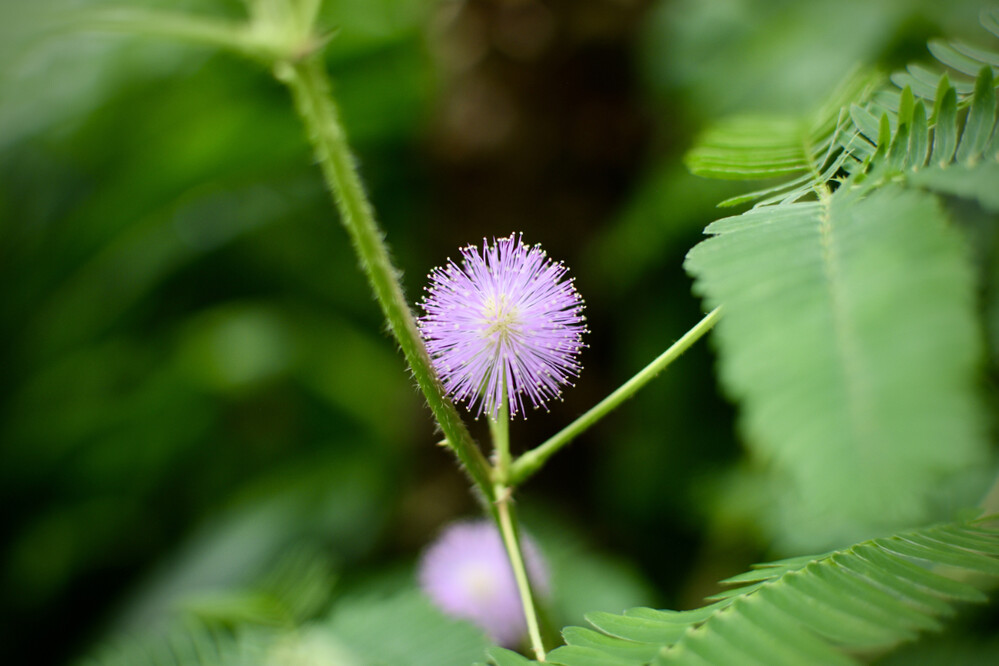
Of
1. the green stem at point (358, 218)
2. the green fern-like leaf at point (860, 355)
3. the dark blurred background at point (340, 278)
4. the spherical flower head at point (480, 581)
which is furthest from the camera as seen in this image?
the dark blurred background at point (340, 278)

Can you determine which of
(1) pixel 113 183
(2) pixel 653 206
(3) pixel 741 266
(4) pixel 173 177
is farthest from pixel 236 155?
(3) pixel 741 266

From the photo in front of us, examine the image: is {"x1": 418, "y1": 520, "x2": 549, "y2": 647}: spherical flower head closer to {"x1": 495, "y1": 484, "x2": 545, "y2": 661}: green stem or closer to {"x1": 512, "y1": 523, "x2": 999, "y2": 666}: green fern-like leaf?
{"x1": 495, "y1": 484, "x2": 545, "y2": 661}: green stem

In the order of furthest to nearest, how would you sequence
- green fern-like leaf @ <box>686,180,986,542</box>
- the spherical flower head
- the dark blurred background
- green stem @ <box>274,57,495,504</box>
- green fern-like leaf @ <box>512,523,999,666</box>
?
the dark blurred background → the spherical flower head → green stem @ <box>274,57,495,504</box> → green fern-like leaf @ <box>512,523,999,666</box> → green fern-like leaf @ <box>686,180,986,542</box>

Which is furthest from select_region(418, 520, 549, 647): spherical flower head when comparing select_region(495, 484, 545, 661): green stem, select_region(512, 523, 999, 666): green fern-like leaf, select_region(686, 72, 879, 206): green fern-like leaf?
select_region(686, 72, 879, 206): green fern-like leaf

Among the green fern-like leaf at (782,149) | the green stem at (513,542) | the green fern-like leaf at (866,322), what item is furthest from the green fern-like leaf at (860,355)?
the green stem at (513,542)

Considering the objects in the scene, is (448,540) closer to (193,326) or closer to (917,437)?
(917,437)

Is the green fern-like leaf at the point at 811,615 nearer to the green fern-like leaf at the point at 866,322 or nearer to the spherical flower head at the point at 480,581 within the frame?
the green fern-like leaf at the point at 866,322
